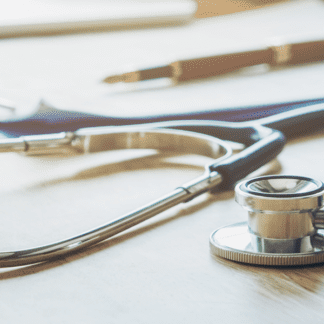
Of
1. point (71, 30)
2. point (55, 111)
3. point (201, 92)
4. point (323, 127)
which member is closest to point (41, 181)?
point (55, 111)

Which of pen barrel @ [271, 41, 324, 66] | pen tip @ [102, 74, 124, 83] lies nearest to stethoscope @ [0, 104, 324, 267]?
pen tip @ [102, 74, 124, 83]

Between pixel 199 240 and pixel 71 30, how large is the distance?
190 centimetres

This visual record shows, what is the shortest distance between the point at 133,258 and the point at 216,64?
107cm

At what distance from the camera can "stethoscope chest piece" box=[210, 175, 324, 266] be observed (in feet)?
1.22

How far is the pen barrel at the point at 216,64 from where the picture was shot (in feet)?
4.37

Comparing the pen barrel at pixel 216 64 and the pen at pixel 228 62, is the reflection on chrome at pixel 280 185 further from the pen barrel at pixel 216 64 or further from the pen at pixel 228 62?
the pen barrel at pixel 216 64

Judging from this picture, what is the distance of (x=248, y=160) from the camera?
574 mm

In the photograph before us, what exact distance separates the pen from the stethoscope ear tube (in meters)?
0.63

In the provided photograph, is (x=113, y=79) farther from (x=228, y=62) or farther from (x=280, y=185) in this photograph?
(x=280, y=185)

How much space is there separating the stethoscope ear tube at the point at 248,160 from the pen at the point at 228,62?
0.63 m

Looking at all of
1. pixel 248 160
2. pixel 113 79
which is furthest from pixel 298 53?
pixel 248 160

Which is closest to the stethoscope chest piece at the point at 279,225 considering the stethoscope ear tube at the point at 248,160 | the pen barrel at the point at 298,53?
the stethoscope ear tube at the point at 248,160

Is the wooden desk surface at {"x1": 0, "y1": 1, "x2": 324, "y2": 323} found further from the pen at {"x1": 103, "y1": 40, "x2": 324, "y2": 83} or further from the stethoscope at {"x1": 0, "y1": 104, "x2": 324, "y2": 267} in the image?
the pen at {"x1": 103, "y1": 40, "x2": 324, "y2": 83}

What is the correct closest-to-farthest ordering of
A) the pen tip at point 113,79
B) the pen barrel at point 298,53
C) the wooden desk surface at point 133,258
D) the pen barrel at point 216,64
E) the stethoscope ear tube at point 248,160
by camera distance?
the wooden desk surface at point 133,258 < the stethoscope ear tube at point 248,160 < the pen tip at point 113,79 < the pen barrel at point 216,64 < the pen barrel at point 298,53
